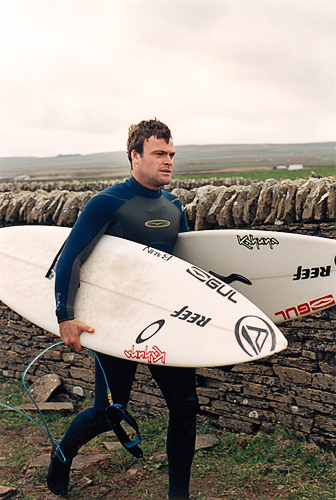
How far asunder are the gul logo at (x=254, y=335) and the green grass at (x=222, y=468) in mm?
1277

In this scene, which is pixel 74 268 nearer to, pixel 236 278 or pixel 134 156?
pixel 134 156

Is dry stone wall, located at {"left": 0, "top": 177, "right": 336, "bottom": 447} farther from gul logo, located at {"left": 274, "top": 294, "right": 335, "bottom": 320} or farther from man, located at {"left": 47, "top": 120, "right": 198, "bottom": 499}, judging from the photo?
man, located at {"left": 47, "top": 120, "right": 198, "bottom": 499}

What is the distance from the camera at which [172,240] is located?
9.60 feet

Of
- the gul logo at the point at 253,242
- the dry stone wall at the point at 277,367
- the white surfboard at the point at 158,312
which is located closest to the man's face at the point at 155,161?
the white surfboard at the point at 158,312

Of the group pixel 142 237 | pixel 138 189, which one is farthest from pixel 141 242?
pixel 138 189

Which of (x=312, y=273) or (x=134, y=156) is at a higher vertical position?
(x=134, y=156)

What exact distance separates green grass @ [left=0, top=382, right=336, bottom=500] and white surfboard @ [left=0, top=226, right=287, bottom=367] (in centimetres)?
118

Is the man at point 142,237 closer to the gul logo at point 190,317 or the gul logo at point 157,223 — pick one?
the gul logo at point 157,223

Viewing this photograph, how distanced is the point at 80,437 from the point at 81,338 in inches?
28.2

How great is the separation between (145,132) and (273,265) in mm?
1100

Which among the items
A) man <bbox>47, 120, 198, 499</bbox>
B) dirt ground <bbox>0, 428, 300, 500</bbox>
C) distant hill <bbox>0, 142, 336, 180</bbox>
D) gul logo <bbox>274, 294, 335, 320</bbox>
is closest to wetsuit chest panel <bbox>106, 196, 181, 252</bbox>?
man <bbox>47, 120, 198, 499</bbox>

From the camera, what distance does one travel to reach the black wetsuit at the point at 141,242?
2.69m

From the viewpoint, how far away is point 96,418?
2.96 meters

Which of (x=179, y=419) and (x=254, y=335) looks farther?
(x=179, y=419)
